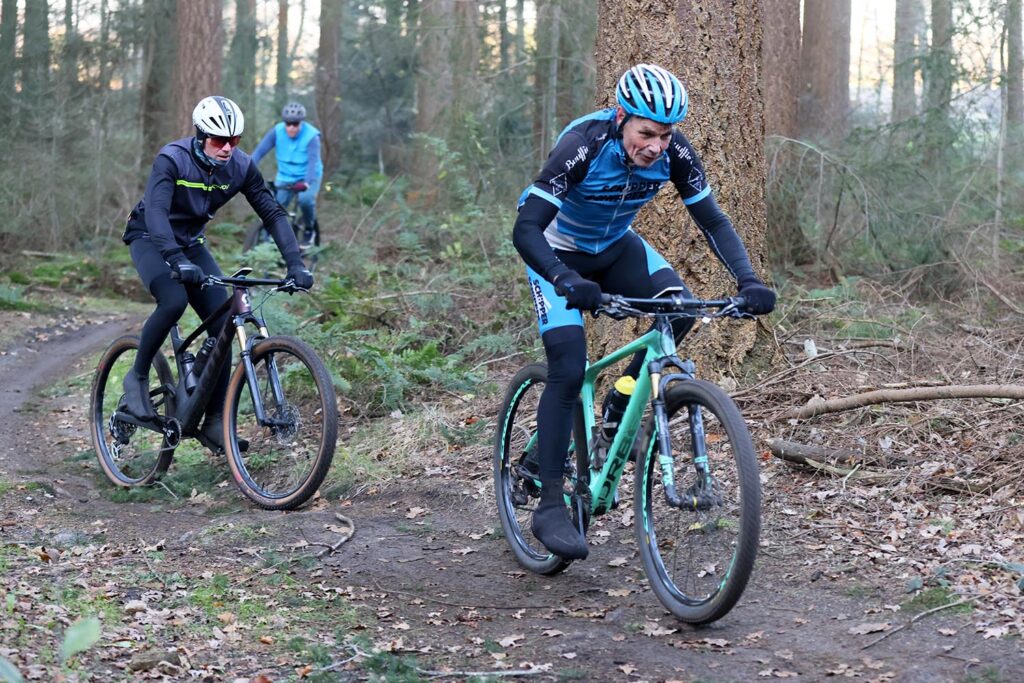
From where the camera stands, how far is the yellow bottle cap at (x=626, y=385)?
16.5 feet

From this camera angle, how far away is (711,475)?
14.9 feet

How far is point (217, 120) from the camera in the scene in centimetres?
666

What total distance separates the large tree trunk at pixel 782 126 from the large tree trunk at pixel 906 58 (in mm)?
1287

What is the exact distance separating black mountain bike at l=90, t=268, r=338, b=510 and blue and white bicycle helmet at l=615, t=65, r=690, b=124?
2566 mm

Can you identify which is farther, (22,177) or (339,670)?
(22,177)

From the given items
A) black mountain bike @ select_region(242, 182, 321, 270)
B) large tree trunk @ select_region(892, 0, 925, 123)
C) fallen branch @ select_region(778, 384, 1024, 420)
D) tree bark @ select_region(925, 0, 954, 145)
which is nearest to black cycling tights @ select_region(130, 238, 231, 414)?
fallen branch @ select_region(778, 384, 1024, 420)

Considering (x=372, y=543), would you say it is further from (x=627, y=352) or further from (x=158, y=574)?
(x=627, y=352)

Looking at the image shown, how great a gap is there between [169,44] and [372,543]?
19602 millimetres

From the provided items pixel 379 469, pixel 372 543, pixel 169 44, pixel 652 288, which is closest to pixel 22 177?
pixel 169 44

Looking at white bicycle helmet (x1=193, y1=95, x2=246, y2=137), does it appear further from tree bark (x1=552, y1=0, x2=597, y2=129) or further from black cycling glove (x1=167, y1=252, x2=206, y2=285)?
tree bark (x1=552, y1=0, x2=597, y2=129)

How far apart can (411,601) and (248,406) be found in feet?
11.2

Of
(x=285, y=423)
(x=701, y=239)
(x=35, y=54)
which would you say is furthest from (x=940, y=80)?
(x=35, y=54)

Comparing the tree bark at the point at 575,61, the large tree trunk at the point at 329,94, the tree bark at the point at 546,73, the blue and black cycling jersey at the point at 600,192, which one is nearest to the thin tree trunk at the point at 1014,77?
the tree bark at the point at 575,61

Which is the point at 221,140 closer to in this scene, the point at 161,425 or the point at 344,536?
the point at 161,425
